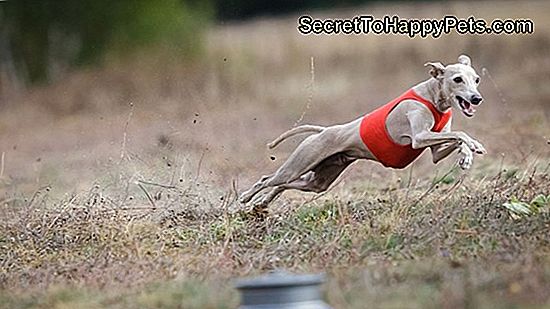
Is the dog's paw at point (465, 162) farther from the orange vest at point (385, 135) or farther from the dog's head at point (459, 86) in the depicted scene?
the orange vest at point (385, 135)

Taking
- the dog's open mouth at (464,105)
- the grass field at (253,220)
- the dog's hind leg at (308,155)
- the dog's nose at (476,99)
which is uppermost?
the dog's nose at (476,99)

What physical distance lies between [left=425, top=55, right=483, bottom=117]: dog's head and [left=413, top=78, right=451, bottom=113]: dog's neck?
3cm

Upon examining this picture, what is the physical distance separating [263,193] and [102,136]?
11231 millimetres

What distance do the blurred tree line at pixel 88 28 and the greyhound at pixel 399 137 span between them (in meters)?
16.2

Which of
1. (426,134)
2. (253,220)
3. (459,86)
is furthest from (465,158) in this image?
(253,220)

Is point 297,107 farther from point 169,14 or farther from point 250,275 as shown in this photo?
point 250,275

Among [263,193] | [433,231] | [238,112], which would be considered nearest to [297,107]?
[238,112]

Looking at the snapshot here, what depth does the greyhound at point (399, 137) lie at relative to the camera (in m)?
9.09

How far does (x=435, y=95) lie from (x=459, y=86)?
0.23 meters

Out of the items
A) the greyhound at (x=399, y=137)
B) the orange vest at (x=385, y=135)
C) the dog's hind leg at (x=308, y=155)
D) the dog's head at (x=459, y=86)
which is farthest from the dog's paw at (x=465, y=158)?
the dog's hind leg at (x=308, y=155)

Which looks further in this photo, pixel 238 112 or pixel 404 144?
pixel 238 112

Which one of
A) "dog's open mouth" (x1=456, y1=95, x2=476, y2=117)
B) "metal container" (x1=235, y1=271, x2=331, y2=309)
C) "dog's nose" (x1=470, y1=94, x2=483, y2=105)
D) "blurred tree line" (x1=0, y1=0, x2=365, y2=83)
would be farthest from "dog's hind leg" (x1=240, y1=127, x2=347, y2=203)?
"blurred tree line" (x1=0, y1=0, x2=365, y2=83)

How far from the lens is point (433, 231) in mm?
8211

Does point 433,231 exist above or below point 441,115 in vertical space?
below
